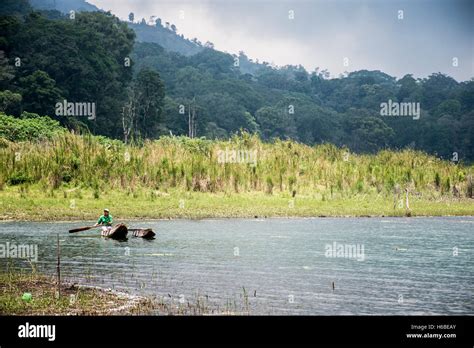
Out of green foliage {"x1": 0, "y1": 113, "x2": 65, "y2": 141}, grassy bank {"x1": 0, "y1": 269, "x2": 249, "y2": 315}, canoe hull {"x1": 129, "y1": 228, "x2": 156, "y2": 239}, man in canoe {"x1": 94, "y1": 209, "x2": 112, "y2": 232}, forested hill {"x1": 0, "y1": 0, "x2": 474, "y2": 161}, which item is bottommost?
grassy bank {"x1": 0, "y1": 269, "x2": 249, "y2": 315}

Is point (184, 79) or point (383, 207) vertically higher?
point (184, 79)

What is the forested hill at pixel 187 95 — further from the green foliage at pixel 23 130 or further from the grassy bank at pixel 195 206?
the grassy bank at pixel 195 206

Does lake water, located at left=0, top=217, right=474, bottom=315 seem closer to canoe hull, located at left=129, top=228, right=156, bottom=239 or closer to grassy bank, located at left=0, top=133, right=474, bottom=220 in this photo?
canoe hull, located at left=129, top=228, right=156, bottom=239

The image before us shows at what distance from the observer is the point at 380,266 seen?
19625 millimetres

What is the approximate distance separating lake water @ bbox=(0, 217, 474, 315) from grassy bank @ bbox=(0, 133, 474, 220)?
2272 mm

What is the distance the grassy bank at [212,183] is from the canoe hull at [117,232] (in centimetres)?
517

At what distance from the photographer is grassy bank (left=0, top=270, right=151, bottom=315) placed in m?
13.8

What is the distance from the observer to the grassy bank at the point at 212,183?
103 feet

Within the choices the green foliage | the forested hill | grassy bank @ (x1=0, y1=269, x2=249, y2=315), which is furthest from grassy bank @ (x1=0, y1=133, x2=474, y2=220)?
the forested hill

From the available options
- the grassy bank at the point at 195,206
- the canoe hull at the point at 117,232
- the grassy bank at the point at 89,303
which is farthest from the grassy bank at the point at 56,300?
the grassy bank at the point at 195,206
